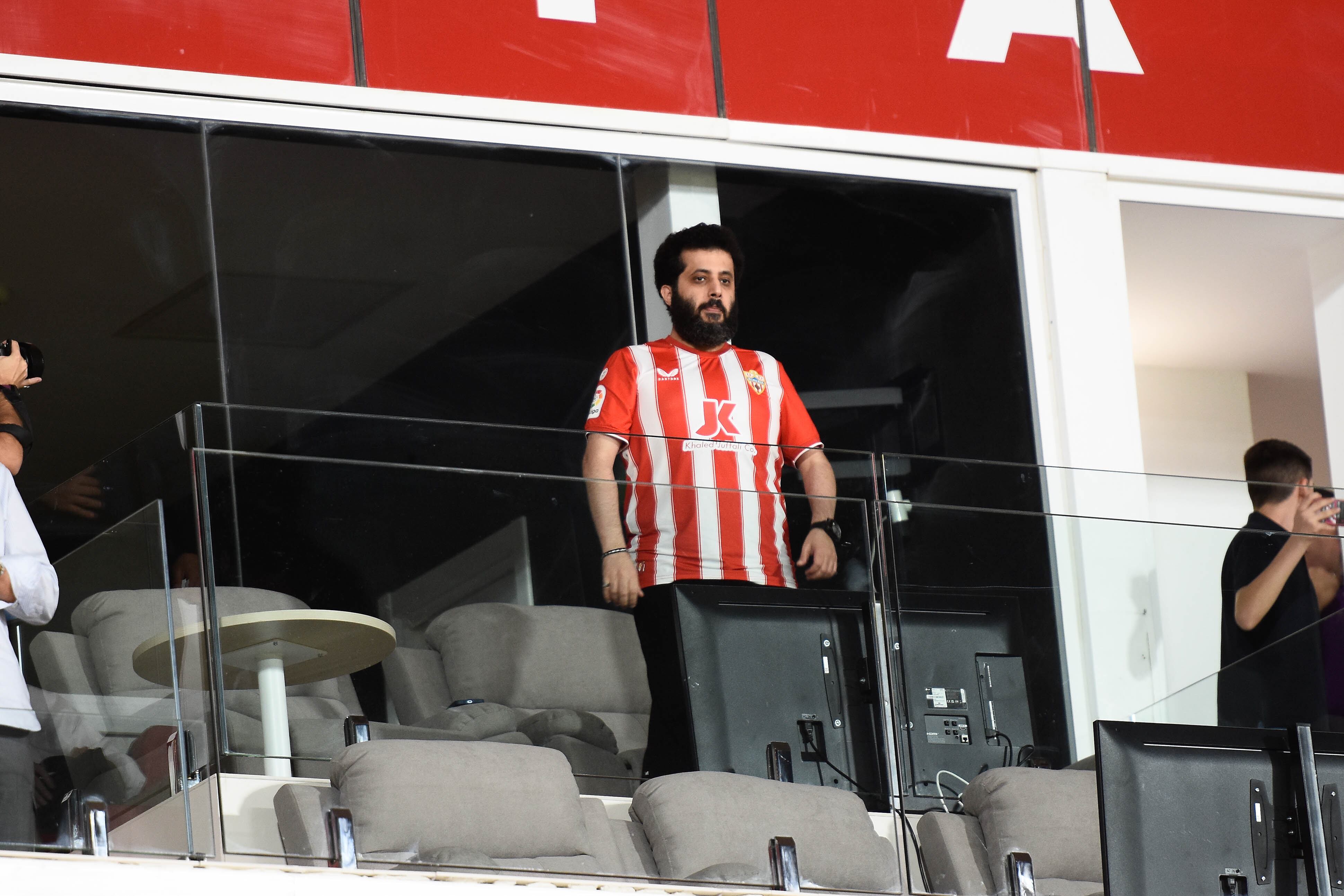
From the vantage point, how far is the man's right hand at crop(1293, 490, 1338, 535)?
13.2 ft

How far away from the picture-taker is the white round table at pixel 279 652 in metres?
3.13

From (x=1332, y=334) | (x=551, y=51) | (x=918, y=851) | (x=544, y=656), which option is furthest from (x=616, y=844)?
(x=1332, y=334)

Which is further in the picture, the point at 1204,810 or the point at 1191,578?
the point at 1191,578

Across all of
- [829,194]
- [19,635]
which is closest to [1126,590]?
[19,635]

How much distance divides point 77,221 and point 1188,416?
5.48 meters

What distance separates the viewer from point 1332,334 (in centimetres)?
691

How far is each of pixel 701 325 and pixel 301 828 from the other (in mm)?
1855

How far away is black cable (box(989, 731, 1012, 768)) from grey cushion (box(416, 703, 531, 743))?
90cm

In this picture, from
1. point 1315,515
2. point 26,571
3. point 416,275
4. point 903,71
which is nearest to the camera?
point 26,571

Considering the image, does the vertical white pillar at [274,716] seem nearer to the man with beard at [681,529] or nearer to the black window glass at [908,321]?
the man with beard at [681,529]

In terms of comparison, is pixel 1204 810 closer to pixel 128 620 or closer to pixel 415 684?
pixel 415 684

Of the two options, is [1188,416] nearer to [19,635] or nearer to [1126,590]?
[1126,590]

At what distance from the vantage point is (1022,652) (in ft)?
12.5

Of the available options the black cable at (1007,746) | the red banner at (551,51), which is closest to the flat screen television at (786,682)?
the black cable at (1007,746)
